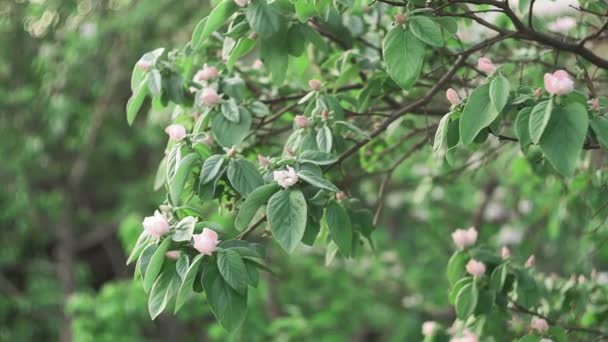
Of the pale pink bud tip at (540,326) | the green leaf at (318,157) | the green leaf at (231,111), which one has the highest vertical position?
the green leaf at (231,111)

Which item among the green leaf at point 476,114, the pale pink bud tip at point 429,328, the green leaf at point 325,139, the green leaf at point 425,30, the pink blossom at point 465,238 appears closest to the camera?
the green leaf at point 476,114

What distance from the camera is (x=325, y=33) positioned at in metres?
2.04

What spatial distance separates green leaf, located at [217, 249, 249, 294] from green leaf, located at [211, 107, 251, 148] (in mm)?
400

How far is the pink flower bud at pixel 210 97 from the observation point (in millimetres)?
1752

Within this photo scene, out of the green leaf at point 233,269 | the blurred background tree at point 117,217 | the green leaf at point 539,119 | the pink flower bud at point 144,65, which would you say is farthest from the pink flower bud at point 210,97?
the blurred background tree at point 117,217

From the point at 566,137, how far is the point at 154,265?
0.73 m

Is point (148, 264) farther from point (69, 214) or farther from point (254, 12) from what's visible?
point (69, 214)

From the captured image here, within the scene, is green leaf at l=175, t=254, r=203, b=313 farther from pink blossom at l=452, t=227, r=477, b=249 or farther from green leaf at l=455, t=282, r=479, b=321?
pink blossom at l=452, t=227, r=477, b=249

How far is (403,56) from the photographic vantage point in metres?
1.40

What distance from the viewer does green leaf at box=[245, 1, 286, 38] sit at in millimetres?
1551

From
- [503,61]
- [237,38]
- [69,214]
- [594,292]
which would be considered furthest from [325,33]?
[69,214]

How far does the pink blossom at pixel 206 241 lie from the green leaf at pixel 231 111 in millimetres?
436

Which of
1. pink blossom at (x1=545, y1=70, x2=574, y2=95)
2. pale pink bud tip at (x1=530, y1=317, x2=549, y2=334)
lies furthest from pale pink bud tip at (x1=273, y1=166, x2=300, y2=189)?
pale pink bud tip at (x1=530, y1=317, x2=549, y2=334)

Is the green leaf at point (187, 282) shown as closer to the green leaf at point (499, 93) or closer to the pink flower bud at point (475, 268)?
the green leaf at point (499, 93)
